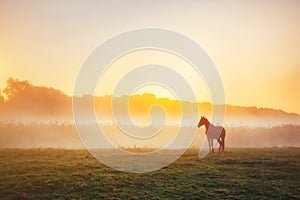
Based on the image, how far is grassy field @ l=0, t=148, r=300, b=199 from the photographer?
16.5 metres

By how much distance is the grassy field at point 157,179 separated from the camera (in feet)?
54.2

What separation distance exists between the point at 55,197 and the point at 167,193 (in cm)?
565

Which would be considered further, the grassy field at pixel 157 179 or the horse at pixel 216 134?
the horse at pixel 216 134

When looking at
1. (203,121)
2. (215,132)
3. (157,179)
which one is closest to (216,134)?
(215,132)

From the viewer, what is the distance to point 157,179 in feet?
61.5

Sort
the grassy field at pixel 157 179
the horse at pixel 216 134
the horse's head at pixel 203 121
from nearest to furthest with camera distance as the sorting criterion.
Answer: the grassy field at pixel 157 179 < the horse at pixel 216 134 < the horse's head at pixel 203 121

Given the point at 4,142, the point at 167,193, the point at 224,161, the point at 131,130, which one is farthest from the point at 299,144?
the point at 4,142

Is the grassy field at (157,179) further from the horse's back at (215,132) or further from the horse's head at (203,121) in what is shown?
the horse's head at (203,121)

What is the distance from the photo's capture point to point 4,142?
3095cm

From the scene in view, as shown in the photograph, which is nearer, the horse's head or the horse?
the horse

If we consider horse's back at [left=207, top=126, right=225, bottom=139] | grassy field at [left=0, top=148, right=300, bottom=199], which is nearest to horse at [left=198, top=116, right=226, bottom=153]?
horse's back at [left=207, top=126, right=225, bottom=139]

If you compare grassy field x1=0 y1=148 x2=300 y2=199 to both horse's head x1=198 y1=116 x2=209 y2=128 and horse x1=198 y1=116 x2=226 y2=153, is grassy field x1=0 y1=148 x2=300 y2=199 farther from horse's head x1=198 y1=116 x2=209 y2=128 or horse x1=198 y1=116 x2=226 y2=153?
horse's head x1=198 y1=116 x2=209 y2=128

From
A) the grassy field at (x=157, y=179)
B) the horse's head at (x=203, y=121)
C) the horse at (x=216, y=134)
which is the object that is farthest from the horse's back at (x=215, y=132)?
the grassy field at (x=157, y=179)

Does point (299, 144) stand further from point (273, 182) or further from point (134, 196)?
point (134, 196)
